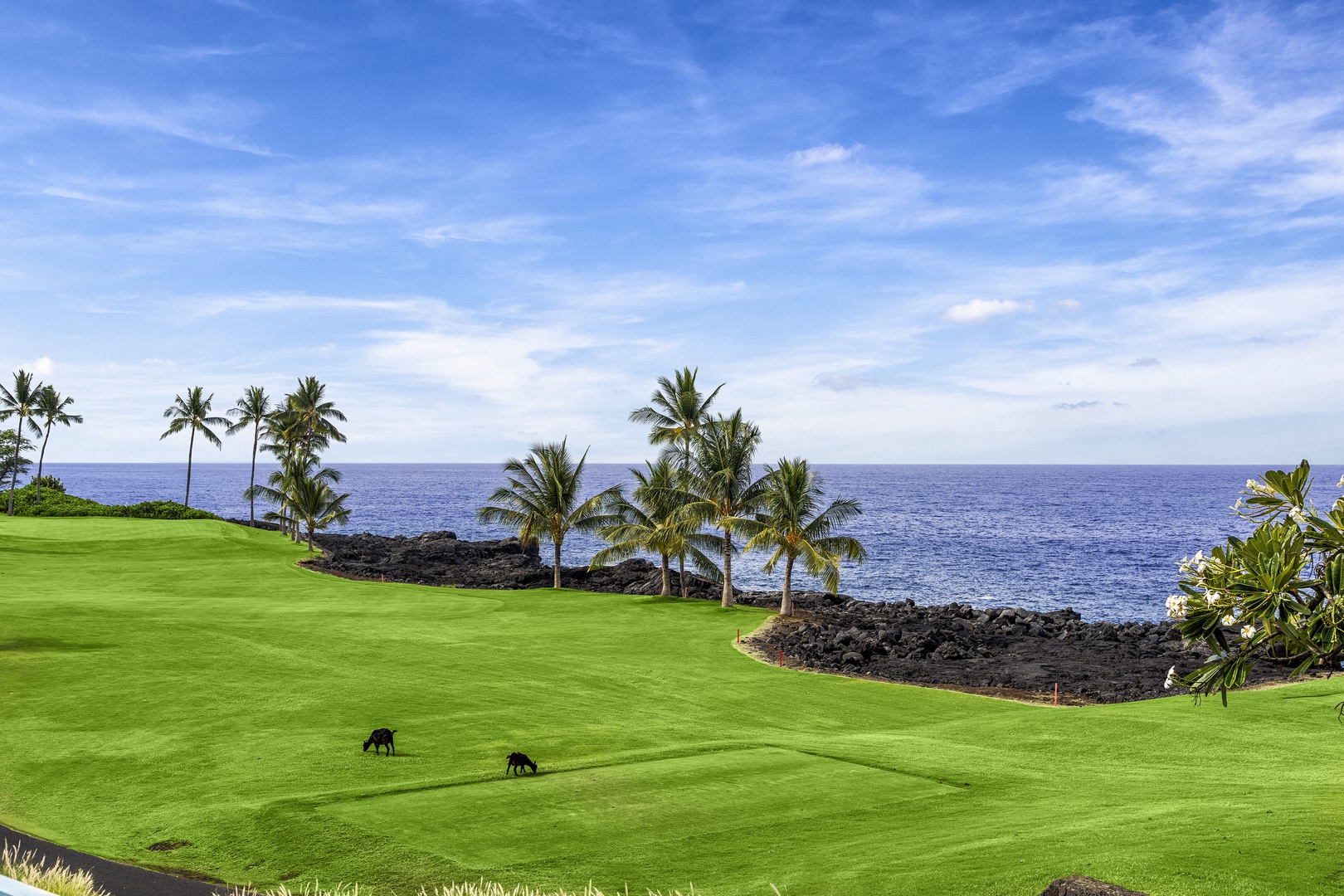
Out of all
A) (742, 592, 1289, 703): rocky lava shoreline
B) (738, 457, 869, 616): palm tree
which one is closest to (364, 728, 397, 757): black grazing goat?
(742, 592, 1289, 703): rocky lava shoreline

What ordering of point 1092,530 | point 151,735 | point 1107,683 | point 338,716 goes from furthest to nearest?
point 1092,530 → point 1107,683 → point 338,716 → point 151,735

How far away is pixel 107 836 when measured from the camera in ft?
45.6

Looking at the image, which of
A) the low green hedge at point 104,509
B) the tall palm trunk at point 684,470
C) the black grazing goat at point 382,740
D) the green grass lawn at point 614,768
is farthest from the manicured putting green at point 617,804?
the low green hedge at point 104,509

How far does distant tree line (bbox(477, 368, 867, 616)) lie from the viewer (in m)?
38.7

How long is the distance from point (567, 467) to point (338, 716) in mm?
30794

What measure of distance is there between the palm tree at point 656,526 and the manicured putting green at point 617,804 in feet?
→ 89.3

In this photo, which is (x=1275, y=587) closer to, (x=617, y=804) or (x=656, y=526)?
(x=617, y=804)

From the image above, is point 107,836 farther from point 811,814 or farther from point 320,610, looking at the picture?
point 320,610

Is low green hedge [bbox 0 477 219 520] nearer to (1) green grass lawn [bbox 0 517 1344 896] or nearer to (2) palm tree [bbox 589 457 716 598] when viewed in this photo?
(1) green grass lawn [bbox 0 517 1344 896]

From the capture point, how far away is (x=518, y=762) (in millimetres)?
15953

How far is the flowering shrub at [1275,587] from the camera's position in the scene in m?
7.98

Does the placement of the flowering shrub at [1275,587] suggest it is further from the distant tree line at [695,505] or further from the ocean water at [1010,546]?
the ocean water at [1010,546]

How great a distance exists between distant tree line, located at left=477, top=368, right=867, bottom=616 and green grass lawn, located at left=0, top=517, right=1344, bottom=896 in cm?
841

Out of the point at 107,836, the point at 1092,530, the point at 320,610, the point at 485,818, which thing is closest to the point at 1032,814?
the point at 485,818
